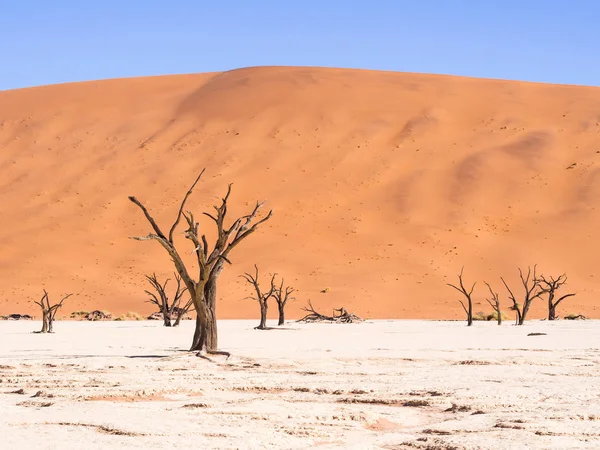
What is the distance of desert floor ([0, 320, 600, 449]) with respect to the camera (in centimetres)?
722

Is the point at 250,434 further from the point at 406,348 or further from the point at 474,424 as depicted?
the point at 406,348

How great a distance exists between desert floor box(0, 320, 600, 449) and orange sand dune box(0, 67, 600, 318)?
25381 millimetres

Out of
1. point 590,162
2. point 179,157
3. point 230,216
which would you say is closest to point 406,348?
point 230,216

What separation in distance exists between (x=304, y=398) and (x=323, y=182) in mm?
46004

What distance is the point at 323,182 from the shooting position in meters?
55.6

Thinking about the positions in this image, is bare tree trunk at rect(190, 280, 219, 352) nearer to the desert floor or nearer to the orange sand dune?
the desert floor

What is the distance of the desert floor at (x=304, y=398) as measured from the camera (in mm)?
7219

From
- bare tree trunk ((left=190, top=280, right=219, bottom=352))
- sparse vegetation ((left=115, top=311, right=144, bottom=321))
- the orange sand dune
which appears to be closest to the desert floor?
bare tree trunk ((left=190, top=280, right=219, bottom=352))

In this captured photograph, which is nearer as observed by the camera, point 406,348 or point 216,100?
point 406,348

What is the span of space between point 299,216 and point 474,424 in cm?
4421

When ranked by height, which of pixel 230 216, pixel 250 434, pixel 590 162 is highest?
pixel 590 162

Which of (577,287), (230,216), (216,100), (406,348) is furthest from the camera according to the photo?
(216,100)

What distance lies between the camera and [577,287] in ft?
144

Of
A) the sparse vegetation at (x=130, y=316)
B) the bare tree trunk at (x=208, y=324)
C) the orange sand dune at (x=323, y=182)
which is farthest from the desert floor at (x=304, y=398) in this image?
the orange sand dune at (x=323, y=182)
